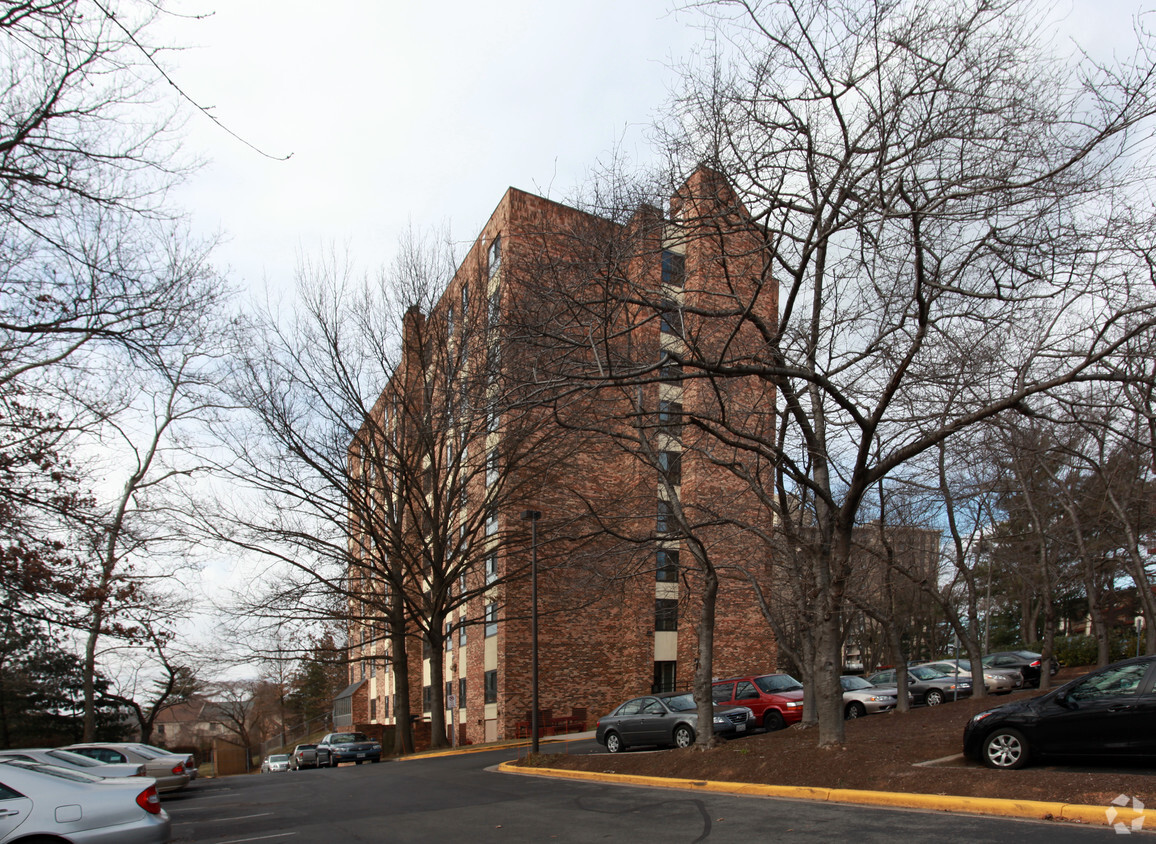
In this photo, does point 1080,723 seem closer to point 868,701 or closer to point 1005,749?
point 1005,749

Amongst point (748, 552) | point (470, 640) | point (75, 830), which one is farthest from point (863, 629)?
point (75, 830)

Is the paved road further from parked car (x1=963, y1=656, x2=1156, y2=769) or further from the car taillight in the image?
parked car (x1=963, y1=656, x2=1156, y2=769)

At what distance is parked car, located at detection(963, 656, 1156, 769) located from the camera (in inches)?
386

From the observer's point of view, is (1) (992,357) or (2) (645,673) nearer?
(1) (992,357)

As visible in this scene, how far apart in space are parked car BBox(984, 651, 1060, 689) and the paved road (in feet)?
66.0

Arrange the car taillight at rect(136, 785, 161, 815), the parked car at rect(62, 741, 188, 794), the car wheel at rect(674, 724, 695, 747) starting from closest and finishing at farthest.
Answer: the car taillight at rect(136, 785, 161, 815) → the car wheel at rect(674, 724, 695, 747) → the parked car at rect(62, 741, 188, 794)

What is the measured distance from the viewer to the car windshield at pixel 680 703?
18953 millimetres

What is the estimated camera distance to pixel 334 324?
27016 millimetres

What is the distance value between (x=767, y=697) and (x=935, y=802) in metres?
12.1

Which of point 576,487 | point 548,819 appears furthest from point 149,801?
point 576,487

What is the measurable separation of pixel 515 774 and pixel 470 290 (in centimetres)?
1487

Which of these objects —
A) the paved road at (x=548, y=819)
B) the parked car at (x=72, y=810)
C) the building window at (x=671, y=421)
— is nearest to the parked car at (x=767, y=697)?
the paved road at (x=548, y=819)

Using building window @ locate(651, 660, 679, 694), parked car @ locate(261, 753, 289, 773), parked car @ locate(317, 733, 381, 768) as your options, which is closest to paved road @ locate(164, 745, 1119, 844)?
parked car @ locate(317, 733, 381, 768)

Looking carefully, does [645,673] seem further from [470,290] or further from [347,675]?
[347,675]
